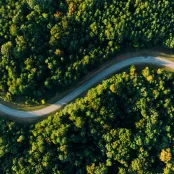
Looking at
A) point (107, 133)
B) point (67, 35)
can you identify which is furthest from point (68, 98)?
point (67, 35)

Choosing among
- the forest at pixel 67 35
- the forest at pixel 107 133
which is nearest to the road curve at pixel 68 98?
the forest at pixel 107 133

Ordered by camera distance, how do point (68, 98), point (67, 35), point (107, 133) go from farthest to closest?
point (68, 98) < point (107, 133) < point (67, 35)

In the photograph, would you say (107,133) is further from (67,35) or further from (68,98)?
(67,35)

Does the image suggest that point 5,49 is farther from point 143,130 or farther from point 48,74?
point 143,130

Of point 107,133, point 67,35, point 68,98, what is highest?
point 67,35

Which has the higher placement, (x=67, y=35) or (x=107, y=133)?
(x=67, y=35)

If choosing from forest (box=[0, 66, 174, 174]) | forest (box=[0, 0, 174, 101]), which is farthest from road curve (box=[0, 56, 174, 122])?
forest (box=[0, 0, 174, 101])

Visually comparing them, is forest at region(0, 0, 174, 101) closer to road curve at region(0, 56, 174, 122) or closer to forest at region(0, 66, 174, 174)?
road curve at region(0, 56, 174, 122)

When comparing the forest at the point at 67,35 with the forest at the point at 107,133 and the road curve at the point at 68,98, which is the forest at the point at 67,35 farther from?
the forest at the point at 107,133
